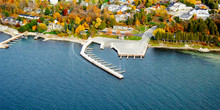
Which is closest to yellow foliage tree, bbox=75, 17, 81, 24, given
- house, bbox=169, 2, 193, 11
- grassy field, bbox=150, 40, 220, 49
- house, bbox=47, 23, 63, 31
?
house, bbox=47, 23, 63, 31

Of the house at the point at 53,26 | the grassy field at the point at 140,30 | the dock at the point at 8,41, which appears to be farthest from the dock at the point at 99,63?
the dock at the point at 8,41

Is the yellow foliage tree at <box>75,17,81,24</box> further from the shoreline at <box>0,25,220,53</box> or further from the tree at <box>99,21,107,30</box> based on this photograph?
the shoreline at <box>0,25,220,53</box>

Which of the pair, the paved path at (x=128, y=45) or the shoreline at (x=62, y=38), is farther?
the shoreline at (x=62, y=38)

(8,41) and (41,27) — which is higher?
(41,27)

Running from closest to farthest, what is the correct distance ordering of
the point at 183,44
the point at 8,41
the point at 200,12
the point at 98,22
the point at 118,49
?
1. the point at 118,49
2. the point at 183,44
3. the point at 8,41
4. the point at 98,22
5. the point at 200,12

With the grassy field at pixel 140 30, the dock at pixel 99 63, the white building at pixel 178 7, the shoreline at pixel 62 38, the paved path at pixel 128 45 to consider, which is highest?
the white building at pixel 178 7

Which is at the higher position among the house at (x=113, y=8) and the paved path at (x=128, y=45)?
the house at (x=113, y=8)

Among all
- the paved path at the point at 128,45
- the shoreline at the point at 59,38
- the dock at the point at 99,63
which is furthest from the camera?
the shoreline at the point at 59,38

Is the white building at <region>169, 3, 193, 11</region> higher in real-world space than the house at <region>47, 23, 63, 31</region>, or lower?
higher

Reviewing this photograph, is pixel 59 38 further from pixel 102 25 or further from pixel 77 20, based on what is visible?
pixel 102 25

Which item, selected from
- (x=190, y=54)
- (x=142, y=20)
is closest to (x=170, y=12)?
(x=142, y=20)

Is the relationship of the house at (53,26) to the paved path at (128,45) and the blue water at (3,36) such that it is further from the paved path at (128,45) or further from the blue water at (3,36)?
the paved path at (128,45)

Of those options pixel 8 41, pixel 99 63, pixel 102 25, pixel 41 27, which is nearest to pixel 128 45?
pixel 99 63
